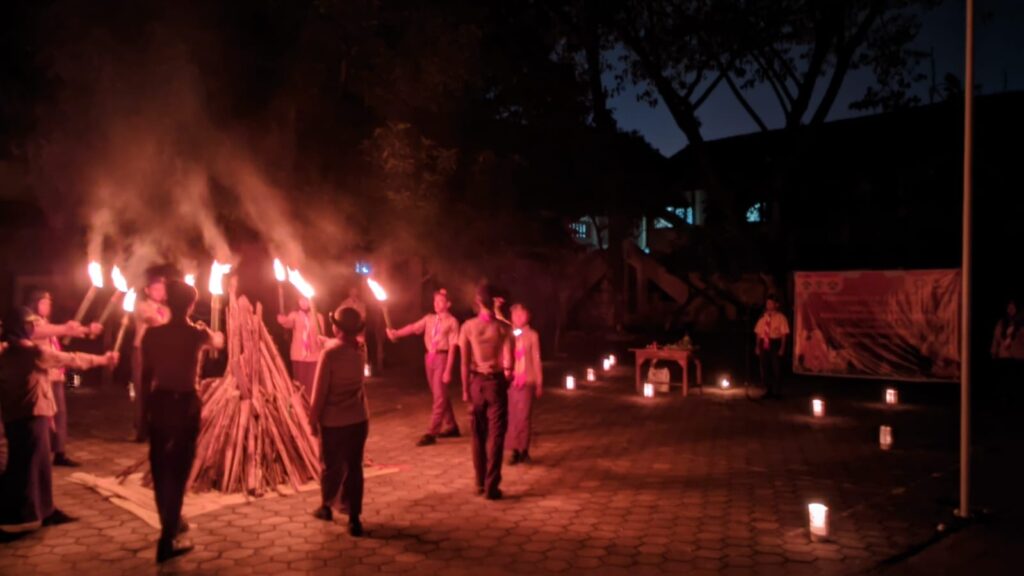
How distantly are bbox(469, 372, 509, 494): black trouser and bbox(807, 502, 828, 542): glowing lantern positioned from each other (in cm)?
296

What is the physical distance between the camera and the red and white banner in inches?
564

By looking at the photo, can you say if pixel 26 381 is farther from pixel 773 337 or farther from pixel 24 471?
pixel 773 337

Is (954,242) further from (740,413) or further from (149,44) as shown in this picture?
(149,44)

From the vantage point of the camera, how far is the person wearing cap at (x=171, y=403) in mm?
6332

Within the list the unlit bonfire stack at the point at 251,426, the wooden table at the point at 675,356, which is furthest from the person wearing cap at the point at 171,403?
the wooden table at the point at 675,356

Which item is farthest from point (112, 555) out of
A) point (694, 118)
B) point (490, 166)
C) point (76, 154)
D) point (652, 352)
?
point (694, 118)

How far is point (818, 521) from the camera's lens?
690 cm

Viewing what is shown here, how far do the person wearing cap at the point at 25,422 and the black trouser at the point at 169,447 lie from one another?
1.12 meters

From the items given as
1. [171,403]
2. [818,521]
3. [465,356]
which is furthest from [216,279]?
[818,521]

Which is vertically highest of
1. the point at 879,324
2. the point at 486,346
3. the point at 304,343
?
the point at 879,324

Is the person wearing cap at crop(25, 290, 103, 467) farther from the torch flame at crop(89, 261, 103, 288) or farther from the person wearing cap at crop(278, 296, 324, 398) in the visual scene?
the person wearing cap at crop(278, 296, 324, 398)

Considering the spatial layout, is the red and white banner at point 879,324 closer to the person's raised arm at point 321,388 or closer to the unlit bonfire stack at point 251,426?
the unlit bonfire stack at point 251,426

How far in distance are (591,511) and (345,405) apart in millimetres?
2608

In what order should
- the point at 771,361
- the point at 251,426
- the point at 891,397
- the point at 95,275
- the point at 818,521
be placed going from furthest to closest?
the point at 771,361 < the point at 891,397 < the point at 251,426 < the point at 95,275 < the point at 818,521
